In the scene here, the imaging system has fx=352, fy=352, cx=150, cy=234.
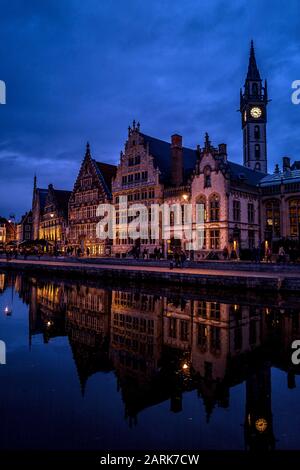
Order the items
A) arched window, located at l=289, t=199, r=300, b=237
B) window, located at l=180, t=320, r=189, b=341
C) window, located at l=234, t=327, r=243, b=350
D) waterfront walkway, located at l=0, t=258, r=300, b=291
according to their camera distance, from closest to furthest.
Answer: window, located at l=234, t=327, r=243, b=350, window, located at l=180, t=320, r=189, b=341, waterfront walkway, located at l=0, t=258, r=300, b=291, arched window, located at l=289, t=199, r=300, b=237

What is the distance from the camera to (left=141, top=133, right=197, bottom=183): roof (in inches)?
1944

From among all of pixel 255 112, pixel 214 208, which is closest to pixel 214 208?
pixel 214 208

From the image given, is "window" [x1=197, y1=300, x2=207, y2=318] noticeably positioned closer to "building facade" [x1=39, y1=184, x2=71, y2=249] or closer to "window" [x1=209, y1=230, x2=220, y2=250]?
"window" [x1=209, y1=230, x2=220, y2=250]

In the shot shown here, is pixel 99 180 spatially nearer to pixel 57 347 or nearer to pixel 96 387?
pixel 57 347

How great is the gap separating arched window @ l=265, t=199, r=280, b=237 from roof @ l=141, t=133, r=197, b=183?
37.9 ft

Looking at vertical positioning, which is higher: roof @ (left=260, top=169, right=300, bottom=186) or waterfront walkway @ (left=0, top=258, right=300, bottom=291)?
roof @ (left=260, top=169, right=300, bottom=186)

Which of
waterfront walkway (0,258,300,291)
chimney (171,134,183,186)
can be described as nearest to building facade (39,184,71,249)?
waterfront walkway (0,258,300,291)

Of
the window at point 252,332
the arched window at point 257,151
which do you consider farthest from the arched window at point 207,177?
the arched window at point 257,151

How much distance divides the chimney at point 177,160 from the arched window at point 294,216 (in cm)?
1410

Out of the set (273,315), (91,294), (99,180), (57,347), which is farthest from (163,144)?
(57,347)

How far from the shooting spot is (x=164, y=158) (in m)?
51.7

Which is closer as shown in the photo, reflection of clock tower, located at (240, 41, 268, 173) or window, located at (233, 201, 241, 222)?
window, located at (233, 201, 241, 222)

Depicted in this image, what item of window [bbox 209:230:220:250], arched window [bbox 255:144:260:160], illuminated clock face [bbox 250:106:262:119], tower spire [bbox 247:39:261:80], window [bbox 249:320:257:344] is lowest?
window [bbox 249:320:257:344]

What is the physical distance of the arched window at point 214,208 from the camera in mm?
41312
